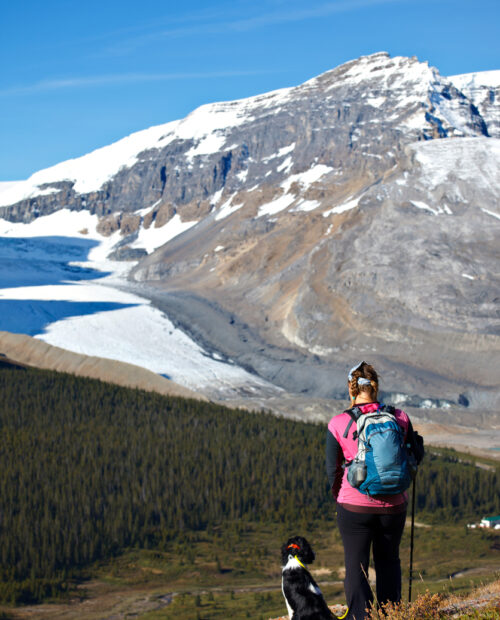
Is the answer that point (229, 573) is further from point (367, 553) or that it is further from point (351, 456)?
point (351, 456)

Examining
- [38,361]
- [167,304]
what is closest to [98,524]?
[38,361]

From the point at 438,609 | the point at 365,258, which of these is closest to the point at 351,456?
the point at 438,609

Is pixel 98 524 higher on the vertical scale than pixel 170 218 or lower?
lower

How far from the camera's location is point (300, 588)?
6852mm

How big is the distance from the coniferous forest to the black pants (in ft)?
79.5

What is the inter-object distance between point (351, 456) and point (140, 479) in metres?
36.0

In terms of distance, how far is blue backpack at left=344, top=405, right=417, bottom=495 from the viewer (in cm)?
639

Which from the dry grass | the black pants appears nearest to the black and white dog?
the black pants

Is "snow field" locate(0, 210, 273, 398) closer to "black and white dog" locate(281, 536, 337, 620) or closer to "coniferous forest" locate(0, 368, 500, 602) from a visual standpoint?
"coniferous forest" locate(0, 368, 500, 602)

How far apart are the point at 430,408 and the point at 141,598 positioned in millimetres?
40842

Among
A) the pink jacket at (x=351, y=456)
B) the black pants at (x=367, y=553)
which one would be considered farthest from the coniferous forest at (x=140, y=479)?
the pink jacket at (x=351, y=456)

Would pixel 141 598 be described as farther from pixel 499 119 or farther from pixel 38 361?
pixel 499 119

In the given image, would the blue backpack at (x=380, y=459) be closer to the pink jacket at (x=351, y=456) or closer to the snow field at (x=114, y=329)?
the pink jacket at (x=351, y=456)

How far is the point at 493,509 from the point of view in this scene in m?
41.5
